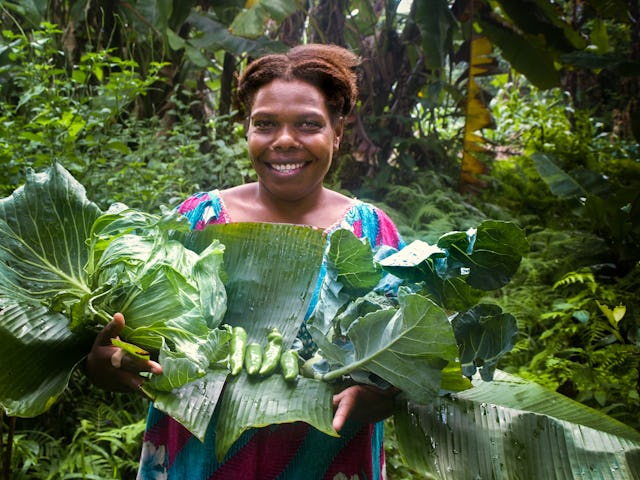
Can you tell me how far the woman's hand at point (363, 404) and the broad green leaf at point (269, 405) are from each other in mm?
20

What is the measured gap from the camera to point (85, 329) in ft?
3.39

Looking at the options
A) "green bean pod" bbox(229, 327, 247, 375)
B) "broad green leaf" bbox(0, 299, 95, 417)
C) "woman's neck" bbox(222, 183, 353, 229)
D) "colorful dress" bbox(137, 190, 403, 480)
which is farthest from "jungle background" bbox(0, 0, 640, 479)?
"green bean pod" bbox(229, 327, 247, 375)

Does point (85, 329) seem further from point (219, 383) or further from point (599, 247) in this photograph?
point (599, 247)

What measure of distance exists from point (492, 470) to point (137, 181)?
2.22m

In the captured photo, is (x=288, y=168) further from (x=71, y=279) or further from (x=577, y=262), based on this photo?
(x=577, y=262)

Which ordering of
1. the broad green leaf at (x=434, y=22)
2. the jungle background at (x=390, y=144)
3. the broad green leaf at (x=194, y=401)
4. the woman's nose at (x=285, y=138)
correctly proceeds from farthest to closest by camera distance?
1. the broad green leaf at (x=434, y=22)
2. the jungle background at (x=390, y=144)
3. the woman's nose at (x=285, y=138)
4. the broad green leaf at (x=194, y=401)

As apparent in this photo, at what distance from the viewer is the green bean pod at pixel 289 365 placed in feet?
3.01

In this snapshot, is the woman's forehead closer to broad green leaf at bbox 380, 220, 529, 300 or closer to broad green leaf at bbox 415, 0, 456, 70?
broad green leaf at bbox 380, 220, 529, 300

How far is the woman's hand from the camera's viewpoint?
903mm

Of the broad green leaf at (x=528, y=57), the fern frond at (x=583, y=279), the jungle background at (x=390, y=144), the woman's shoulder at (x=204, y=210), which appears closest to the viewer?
the woman's shoulder at (x=204, y=210)

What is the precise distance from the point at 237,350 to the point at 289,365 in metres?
0.09

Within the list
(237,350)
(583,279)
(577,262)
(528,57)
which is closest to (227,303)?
(237,350)

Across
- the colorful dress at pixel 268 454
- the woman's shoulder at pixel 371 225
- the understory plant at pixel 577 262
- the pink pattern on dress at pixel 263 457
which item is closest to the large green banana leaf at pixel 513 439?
the colorful dress at pixel 268 454

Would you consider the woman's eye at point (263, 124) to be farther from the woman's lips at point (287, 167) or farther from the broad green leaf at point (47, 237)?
the broad green leaf at point (47, 237)
